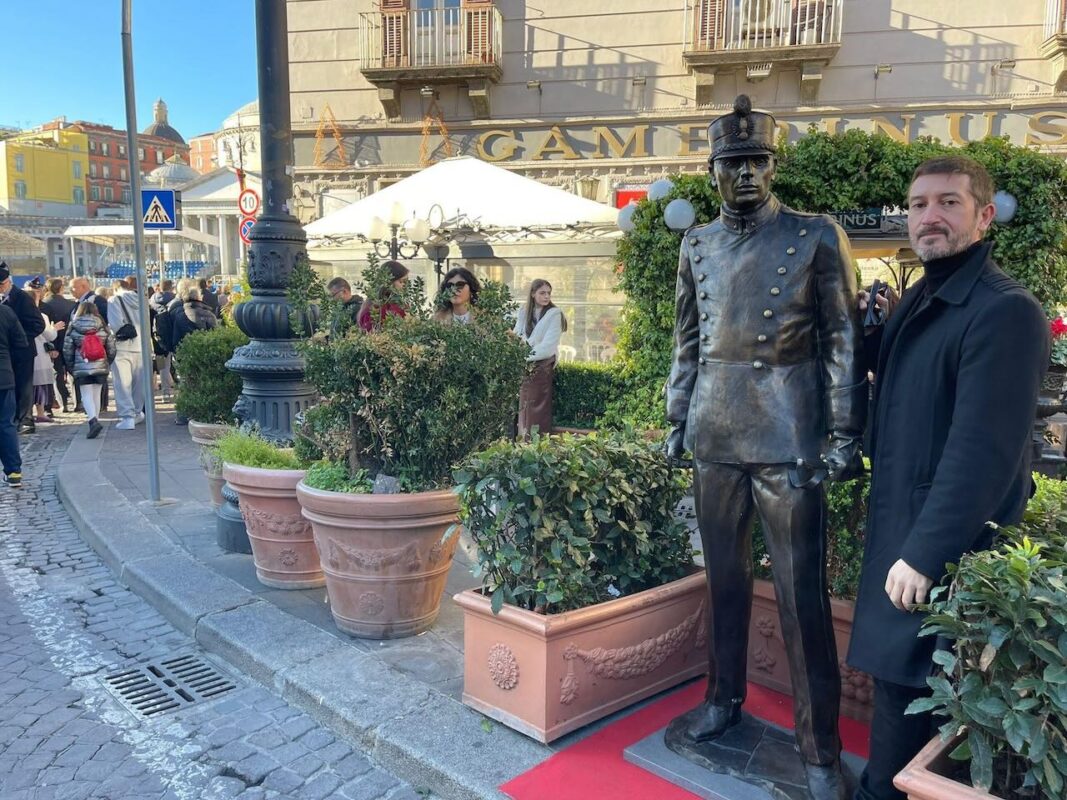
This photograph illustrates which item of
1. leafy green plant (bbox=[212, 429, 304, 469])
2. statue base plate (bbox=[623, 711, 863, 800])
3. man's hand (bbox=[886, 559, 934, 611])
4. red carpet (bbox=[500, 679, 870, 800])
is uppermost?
man's hand (bbox=[886, 559, 934, 611])

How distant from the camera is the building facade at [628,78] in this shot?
12.9m

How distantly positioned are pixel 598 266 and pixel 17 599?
8.82m

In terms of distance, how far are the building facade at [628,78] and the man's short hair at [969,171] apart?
12239 millimetres

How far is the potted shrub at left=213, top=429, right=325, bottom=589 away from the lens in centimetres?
432

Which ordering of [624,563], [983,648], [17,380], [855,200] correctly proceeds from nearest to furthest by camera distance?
[983,648] → [624,563] → [855,200] → [17,380]

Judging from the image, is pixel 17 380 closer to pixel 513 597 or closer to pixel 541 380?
pixel 541 380

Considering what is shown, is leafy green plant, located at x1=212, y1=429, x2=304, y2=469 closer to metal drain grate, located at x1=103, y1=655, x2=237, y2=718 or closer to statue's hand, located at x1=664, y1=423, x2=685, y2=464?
metal drain grate, located at x1=103, y1=655, x2=237, y2=718

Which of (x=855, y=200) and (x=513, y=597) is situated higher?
(x=855, y=200)

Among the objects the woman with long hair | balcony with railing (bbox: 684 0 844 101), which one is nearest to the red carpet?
the woman with long hair

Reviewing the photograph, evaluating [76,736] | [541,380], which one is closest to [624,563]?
[76,736]

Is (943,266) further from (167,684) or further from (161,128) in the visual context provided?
(161,128)

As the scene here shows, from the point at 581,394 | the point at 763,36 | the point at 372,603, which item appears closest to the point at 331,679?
the point at 372,603

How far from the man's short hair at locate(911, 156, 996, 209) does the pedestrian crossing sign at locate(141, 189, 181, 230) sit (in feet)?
21.0

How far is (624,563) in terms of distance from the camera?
3137 millimetres
